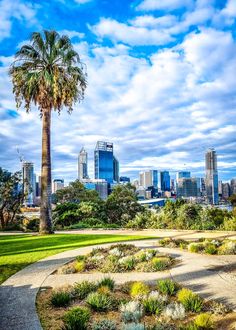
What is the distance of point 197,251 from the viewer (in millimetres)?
11148

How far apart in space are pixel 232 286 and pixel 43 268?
4.84 metres

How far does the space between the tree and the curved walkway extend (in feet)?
66.2

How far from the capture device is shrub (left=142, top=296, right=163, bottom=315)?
5.31 m

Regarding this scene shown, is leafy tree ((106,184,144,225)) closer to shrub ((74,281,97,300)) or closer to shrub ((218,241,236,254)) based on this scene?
shrub ((218,241,236,254))

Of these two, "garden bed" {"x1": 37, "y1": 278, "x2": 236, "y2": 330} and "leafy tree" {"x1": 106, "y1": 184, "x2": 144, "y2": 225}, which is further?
"leafy tree" {"x1": 106, "y1": 184, "x2": 144, "y2": 225}

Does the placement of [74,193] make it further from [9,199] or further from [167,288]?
[167,288]

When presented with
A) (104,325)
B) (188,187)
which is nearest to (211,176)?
(188,187)

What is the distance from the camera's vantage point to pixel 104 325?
4.56 metres

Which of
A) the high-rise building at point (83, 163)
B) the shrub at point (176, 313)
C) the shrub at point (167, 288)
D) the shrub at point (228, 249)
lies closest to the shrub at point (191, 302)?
the shrub at point (176, 313)

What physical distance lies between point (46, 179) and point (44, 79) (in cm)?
538

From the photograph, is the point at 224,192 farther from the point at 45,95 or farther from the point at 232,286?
the point at 232,286

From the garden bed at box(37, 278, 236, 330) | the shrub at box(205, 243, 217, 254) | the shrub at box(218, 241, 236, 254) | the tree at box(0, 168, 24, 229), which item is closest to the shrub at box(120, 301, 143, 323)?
the garden bed at box(37, 278, 236, 330)

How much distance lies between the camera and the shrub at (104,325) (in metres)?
4.49

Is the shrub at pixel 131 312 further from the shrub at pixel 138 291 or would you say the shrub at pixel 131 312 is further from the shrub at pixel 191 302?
the shrub at pixel 191 302
